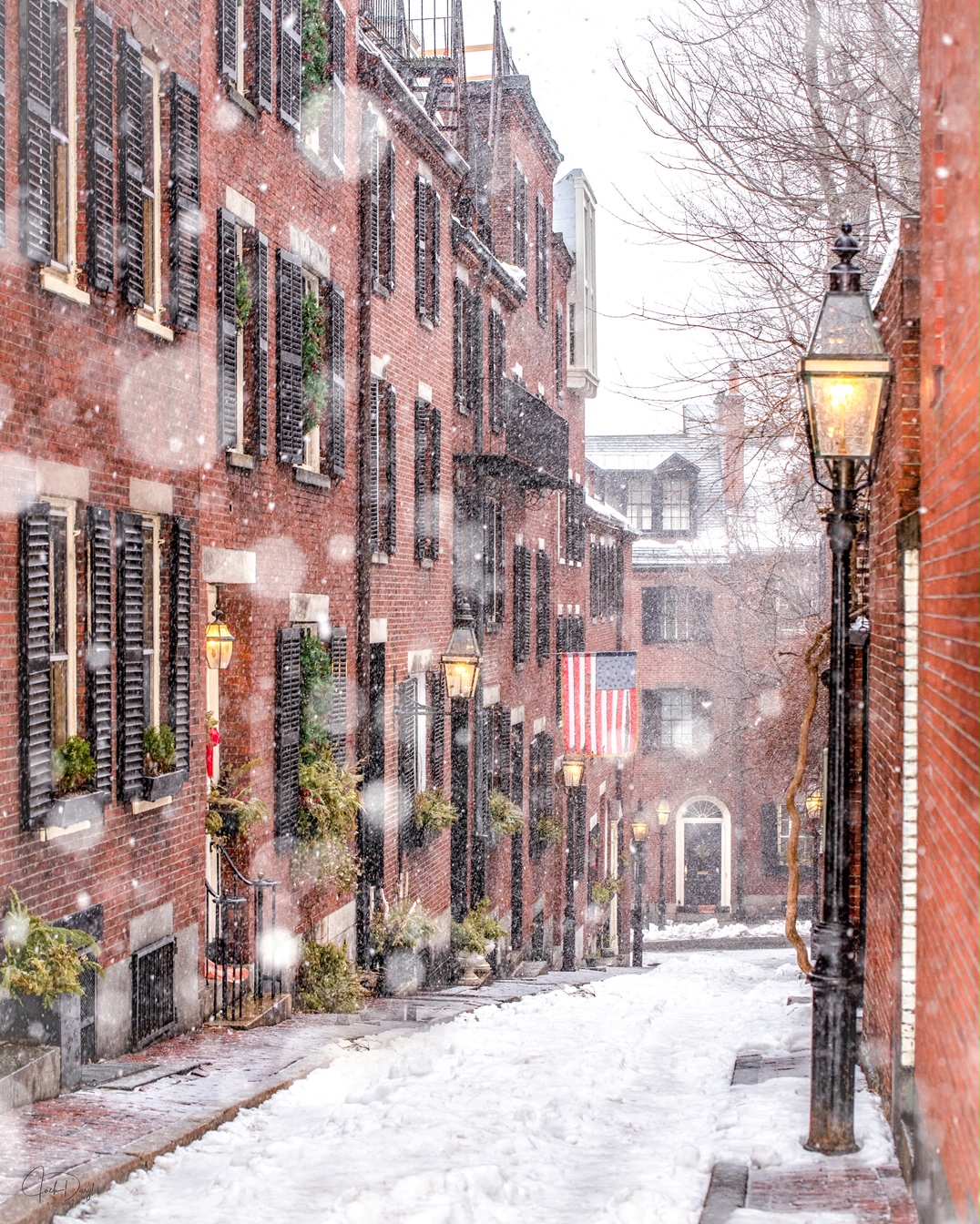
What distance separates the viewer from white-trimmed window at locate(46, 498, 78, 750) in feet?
28.5

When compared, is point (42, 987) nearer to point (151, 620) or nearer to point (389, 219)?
point (151, 620)

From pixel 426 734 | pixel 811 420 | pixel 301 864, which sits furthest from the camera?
pixel 426 734

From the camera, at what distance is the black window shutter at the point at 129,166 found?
9.38m

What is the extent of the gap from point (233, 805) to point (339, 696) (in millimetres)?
3069

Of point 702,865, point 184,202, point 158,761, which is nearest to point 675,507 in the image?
point 702,865

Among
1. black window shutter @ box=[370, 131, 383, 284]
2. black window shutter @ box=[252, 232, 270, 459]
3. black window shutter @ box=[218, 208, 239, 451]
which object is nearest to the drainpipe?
black window shutter @ box=[370, 131, 383, 284]

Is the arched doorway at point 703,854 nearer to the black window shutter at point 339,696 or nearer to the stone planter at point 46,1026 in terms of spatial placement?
the black window shutter at point 339,696

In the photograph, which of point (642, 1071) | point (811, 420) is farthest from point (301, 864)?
point (811, 420)

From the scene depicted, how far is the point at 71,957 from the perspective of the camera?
318 inches

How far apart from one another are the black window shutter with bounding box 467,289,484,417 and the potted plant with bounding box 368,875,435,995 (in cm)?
851

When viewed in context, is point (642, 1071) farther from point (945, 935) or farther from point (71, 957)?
point (945, 935)

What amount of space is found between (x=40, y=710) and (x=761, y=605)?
22515 mm

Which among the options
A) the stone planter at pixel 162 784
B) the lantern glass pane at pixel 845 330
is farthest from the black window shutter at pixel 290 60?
the lantern glass pane at pixel 845 330

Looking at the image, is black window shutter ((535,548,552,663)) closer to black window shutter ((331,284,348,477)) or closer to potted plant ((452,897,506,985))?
potted plant ((452,897,506,985))
